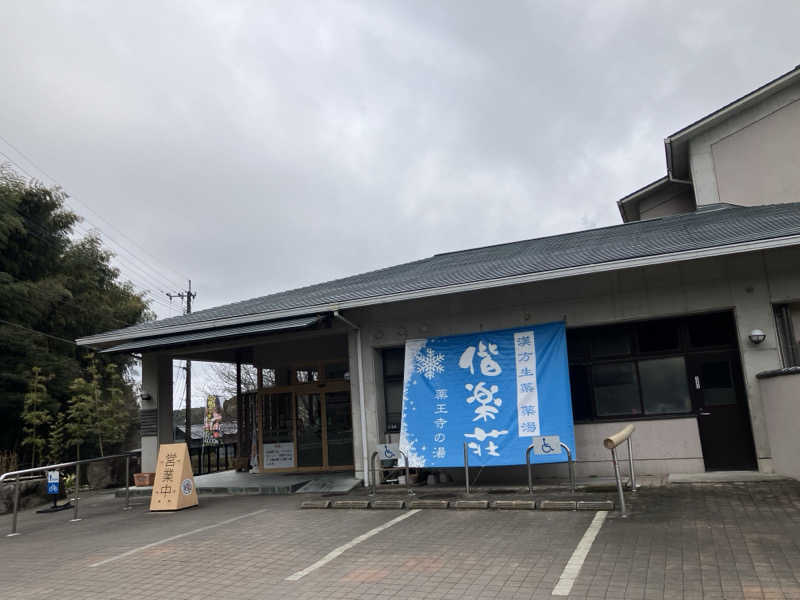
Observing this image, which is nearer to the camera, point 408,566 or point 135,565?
point 408,566

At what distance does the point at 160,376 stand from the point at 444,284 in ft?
24.3

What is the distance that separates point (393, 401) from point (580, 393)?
351 cm

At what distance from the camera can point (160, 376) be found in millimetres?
13477

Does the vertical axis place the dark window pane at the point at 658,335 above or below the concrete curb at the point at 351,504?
above

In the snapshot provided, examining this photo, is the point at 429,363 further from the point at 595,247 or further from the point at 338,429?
the point at 338,429

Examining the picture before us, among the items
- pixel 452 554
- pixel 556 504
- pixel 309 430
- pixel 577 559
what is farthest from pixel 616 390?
pixel 309 430

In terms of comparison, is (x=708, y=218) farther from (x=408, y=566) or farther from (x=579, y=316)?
(x=408, y=566)

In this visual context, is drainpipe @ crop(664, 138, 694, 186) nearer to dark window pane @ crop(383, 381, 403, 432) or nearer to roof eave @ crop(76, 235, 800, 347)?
roof eave @ crop(76, 235, 800, 347)

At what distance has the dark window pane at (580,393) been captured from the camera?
1009 cm

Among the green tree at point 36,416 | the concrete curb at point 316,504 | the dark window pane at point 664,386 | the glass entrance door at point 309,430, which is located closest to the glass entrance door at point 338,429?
the glass entrance door at point 309,430

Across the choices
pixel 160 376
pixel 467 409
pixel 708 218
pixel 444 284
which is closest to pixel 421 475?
pixel 467 409

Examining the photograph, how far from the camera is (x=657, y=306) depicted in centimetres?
956

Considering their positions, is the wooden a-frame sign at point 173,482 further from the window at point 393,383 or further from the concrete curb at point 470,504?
the concrete curb at point 470,504

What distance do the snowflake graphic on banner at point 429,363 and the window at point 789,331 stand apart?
17.2 ft
